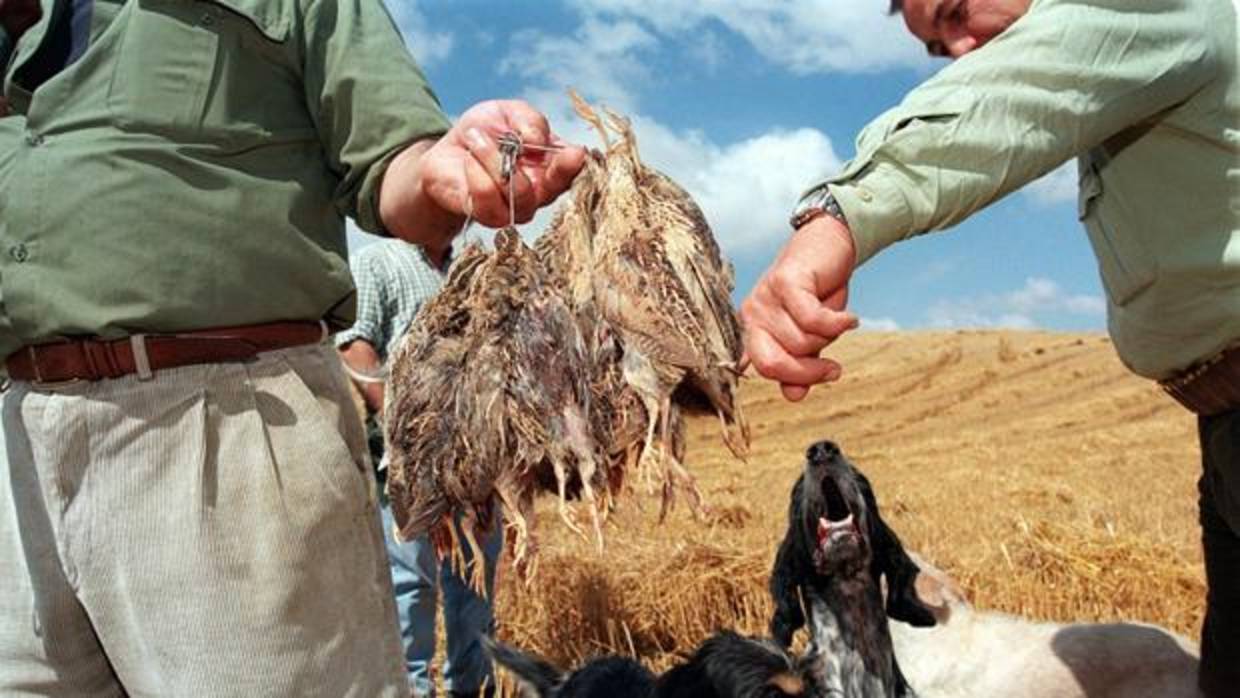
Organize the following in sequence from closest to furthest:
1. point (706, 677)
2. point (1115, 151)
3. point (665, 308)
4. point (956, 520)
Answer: point (665, 308) → point (1115, 151) → point (706, 677) → point (956, 520)

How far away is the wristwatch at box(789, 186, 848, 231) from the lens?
6.73ft

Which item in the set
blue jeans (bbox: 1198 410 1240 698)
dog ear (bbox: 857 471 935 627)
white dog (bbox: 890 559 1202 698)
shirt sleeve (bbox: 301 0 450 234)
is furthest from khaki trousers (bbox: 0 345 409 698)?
white dog (bbox: 890 559 1202 698)

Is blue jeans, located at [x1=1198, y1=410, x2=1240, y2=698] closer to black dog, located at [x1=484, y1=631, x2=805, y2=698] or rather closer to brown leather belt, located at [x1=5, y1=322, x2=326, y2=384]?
black dog, located at [x1=484, y1=631, x2=805, y2=698]

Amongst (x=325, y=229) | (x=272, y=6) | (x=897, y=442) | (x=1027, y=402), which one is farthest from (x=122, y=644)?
(x=1027, y=402)

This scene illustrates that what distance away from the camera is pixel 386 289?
5.87 m

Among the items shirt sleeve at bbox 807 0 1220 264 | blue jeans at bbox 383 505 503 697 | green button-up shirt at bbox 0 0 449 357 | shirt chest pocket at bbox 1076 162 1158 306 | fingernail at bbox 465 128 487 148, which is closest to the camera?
shirt sleeve at bbox 807 0 1220 264

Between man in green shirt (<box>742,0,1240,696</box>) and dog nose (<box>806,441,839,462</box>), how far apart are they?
128 centimetres

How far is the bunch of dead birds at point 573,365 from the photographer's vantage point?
201 centimetres

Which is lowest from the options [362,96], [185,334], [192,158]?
[185,334]

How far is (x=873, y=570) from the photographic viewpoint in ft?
15.0

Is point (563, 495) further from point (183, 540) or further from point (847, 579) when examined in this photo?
point (847, 579)

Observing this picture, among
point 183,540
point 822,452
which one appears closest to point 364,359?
point 822,452

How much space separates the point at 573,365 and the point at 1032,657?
3.57 m

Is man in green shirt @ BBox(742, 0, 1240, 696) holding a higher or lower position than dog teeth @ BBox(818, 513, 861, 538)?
higher
